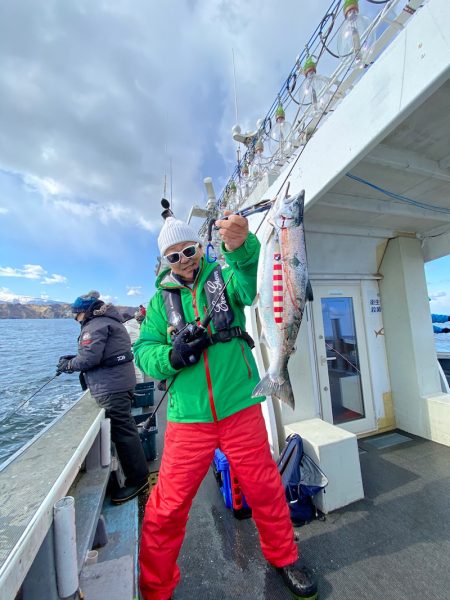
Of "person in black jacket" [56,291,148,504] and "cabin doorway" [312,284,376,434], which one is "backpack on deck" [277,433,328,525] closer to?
"person in black jacket" [56,291,148,504]

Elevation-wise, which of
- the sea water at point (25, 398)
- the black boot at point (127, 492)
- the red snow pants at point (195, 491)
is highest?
the red snow pants at point (195, 491)

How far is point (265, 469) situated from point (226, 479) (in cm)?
120

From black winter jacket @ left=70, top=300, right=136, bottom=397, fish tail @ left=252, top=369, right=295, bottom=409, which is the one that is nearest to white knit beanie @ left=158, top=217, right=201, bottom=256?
fish tail @ left=252, top=369, right=295, bottom=409

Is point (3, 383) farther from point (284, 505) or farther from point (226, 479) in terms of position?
point (284, 505)

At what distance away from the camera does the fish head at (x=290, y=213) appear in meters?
1.75

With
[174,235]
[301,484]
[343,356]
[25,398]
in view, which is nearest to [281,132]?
[174,235]

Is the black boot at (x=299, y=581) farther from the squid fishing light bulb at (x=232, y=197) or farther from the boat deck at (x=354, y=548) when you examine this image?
the squid fishing light bulb at (x=232, y=197)

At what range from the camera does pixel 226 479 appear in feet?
9.51

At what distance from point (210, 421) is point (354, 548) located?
177 centimetres

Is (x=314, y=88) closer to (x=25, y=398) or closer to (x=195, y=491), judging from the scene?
(x=195, y=491)

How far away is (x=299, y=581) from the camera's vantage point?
6.41 feet

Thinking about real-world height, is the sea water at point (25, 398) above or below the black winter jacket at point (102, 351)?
below

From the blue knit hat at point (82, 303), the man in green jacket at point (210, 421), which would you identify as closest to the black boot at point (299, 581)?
the man in green jacket at point (210, 421)

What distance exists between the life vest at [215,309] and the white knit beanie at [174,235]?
0.31 metres
